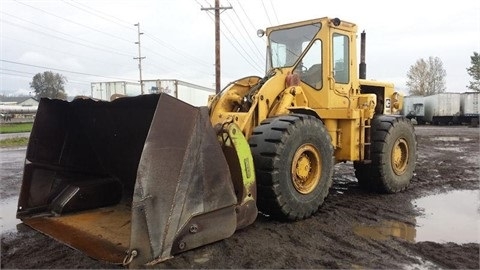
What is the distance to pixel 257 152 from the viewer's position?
475 centimetres

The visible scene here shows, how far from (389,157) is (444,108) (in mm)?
34174

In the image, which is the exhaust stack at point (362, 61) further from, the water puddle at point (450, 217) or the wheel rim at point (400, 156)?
the water puddle at point (450, 217)

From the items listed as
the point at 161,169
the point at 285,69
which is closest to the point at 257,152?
the point at 161,169

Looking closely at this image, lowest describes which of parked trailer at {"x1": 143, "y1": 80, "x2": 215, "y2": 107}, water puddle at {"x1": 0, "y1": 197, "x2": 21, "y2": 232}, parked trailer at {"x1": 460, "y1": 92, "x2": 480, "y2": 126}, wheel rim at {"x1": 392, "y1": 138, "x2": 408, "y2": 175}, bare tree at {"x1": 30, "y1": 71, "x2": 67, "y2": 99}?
water puddle at {"x1": 0, "y1": 197, "x2": 21, "y2": 232}

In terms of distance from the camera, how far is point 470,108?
36.2 metres

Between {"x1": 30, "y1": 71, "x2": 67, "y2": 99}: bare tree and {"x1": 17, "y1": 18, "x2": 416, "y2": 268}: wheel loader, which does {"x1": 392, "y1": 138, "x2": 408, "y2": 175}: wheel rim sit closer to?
{"x1": 17, "y1": 18, "x2": 416, "y2": 268}: wheel loader

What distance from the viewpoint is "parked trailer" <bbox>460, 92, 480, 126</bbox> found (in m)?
35.4

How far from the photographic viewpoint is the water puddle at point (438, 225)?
4840 millimetres

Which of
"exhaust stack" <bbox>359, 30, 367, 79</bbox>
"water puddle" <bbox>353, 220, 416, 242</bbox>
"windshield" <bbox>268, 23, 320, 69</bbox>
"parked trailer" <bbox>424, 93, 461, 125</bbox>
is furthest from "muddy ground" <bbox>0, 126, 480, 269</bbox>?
"parked trailer" <bbox>424, 93, 461, 125</bbox>

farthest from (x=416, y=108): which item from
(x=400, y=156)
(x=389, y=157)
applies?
(x=389, y=157)

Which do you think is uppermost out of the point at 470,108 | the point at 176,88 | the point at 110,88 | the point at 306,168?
the point at 110,88

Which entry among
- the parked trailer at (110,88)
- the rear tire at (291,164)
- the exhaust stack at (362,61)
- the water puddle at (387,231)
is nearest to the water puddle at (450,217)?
the water puddle at (387,231)

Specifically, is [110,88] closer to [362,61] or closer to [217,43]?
[217,43]

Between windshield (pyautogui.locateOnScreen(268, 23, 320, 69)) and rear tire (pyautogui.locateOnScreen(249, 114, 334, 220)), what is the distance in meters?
1.52
